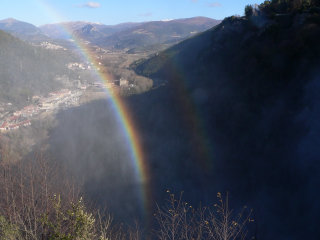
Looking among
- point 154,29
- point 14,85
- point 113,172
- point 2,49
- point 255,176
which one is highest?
point 154,29

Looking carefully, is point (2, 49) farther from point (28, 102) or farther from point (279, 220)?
point (279, 220)

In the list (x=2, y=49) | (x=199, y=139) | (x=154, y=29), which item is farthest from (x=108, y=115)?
(x=154, y=29)

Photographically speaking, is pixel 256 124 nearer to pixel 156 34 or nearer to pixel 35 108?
pixel 35 108

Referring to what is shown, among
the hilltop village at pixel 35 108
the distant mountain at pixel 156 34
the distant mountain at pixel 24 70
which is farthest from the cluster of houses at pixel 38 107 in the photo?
the distant mountain at pixel 156 34

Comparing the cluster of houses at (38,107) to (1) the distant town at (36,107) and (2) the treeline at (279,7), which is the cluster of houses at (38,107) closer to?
(1) the distant town at (36,107)

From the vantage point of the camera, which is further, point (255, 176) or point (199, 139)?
point (199, 139)

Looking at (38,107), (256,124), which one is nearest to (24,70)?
(38,107)
